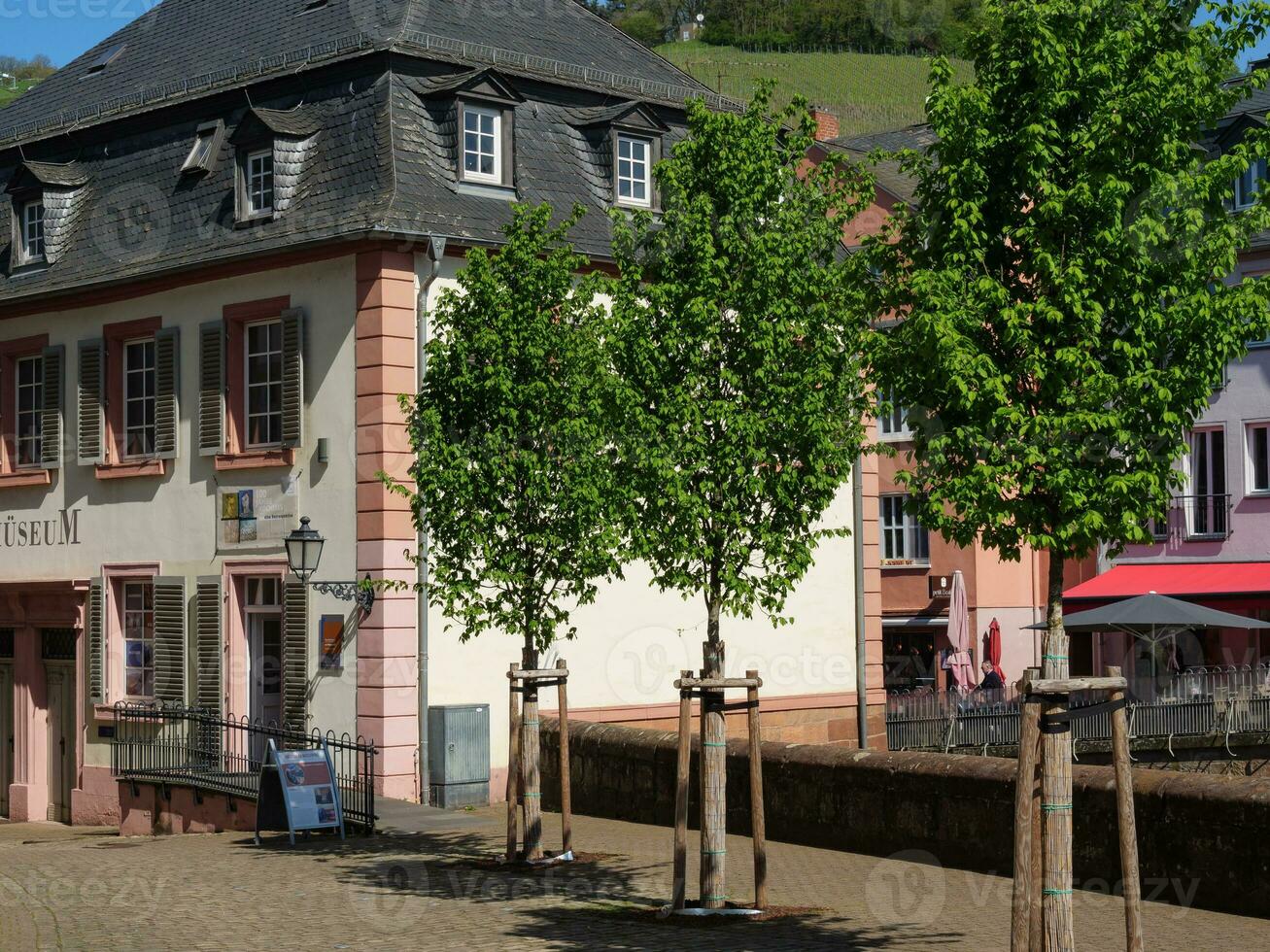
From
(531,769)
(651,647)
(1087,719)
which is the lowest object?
(1087,719)

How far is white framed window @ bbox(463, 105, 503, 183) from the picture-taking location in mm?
23781

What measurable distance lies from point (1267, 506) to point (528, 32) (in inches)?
766

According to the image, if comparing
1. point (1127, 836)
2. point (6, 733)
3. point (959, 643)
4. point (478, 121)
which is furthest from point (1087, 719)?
point (1127, 836)

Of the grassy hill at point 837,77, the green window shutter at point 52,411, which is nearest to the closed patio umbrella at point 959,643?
the green window shutter at point 52,411

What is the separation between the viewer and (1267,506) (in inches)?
1492

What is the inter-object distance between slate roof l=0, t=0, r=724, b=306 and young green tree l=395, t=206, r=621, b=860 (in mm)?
A: 5774

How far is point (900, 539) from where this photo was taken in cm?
4488

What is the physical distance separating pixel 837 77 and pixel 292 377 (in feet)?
342

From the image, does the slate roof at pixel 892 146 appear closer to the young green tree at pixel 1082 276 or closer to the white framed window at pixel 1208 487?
the white framed window at pixel 1208 487

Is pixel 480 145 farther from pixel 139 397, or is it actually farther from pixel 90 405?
pixel 90 405

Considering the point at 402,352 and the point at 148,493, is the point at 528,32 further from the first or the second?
the point at 148,493

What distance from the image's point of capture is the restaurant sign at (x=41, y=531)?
26.8 m

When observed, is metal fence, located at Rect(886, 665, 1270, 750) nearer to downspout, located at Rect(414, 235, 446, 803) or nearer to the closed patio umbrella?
the closed patio umbrella

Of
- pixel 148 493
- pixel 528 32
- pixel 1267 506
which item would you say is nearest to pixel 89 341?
pixel 148 493
